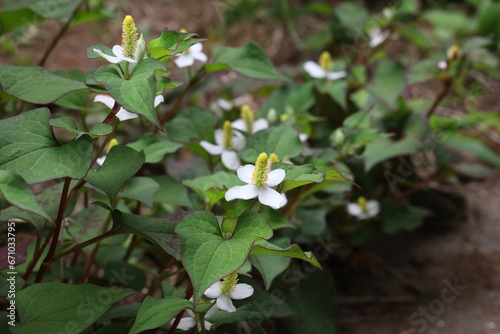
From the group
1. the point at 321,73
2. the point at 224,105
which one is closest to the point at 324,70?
the point at 321,73

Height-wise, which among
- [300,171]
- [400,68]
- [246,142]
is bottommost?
[400,68]

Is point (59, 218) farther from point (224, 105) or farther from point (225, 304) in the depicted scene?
point (224, 105)

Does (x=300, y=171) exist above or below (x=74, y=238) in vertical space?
above

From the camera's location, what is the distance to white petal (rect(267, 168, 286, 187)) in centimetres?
91

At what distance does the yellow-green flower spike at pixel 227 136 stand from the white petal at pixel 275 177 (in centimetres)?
35

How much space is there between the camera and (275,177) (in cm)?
92

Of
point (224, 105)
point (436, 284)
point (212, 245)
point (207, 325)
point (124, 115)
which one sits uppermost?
point (124, 115)

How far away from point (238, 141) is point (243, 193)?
40 cm

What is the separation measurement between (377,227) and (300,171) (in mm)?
1045

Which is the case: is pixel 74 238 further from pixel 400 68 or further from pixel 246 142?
pixel 400 68

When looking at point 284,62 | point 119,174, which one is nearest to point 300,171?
point 119,174

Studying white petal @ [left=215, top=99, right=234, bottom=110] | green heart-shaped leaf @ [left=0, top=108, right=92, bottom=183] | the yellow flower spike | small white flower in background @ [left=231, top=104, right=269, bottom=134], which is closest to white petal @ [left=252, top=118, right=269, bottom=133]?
small white flower in background @ [left=231, top=104, right=269, bottom=134]

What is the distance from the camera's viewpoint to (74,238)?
105 cm

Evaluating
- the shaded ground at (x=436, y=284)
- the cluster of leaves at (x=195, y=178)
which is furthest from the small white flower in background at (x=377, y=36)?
the shaded ground at (x=436, y=284)
